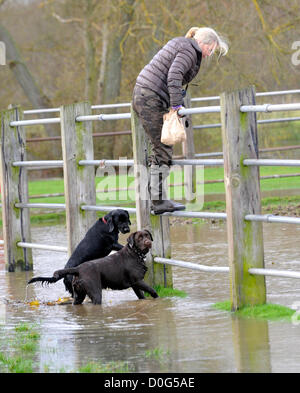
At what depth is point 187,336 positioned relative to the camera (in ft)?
17.1

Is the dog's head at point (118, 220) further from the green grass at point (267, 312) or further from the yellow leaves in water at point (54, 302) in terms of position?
the green grass at point (267, 312)

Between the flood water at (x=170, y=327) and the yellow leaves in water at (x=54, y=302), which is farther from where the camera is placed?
the yellow leaves in water at (x=54, y=302)

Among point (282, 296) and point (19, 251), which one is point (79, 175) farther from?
point (282, 296)

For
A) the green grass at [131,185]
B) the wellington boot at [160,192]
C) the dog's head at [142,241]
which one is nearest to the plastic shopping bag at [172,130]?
the wellington boot at [160,192]

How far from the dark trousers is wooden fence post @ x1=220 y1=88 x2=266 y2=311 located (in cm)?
85

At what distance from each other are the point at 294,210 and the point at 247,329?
624 cm

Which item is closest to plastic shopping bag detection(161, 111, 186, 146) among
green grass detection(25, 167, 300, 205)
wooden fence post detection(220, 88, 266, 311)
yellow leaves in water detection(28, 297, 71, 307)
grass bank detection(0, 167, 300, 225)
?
wooden fence post detection(220, 88, 266, 311)

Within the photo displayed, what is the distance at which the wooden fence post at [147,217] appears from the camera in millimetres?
6789

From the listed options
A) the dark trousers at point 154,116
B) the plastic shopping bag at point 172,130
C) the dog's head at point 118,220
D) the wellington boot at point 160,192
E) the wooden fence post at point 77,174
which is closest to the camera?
the plastic shopping bag at point 172,130

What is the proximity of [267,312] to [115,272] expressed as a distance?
4.63 ft

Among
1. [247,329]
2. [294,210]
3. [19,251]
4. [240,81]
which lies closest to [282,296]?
[247,329]

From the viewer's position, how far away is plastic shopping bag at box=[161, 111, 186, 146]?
20.6 feet

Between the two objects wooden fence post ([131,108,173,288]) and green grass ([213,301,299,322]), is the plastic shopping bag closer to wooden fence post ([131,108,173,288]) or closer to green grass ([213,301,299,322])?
wooden fence post ([131,108,173,288])

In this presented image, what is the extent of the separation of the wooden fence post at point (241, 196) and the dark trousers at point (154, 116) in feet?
2.80
